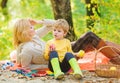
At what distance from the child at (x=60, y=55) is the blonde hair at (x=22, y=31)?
0.42 metres

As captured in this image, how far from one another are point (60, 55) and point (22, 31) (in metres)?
0.71

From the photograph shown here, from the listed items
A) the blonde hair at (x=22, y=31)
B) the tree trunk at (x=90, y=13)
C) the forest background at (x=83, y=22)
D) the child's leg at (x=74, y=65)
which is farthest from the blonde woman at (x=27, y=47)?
the tree trunk at (x=90, y=13)

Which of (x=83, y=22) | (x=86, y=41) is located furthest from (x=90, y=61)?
(x=83, y=22)

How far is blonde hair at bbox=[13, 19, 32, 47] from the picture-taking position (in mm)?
6277

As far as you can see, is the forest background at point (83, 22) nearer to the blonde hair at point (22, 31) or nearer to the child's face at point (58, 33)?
the blonde hair at point (22, 31)

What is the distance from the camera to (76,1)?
12.5 m

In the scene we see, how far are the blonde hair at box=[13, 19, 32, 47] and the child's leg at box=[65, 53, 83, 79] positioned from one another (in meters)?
0.79

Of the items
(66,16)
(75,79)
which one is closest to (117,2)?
(66,16)

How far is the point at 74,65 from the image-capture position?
18.8 feet

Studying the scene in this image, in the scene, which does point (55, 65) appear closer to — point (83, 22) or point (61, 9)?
point (61, 9)

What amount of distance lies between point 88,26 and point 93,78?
426 cm

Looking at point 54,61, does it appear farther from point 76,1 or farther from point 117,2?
point 76,1

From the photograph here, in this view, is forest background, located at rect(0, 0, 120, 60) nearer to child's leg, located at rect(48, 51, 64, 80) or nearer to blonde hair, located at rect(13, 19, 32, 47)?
blonde hair, located at rect(13, 19, 32, 47)

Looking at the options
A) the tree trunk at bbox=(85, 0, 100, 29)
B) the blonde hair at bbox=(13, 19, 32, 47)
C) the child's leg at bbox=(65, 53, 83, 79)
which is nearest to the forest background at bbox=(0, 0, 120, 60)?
the tree trunk at bbox=(85, 0, 100, 29)
